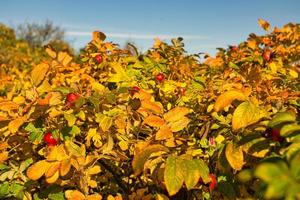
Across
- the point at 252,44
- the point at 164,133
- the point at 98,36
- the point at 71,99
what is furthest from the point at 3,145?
the point at 252,44

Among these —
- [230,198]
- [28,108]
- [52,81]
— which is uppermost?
[28,108]

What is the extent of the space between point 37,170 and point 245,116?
0.89 meters

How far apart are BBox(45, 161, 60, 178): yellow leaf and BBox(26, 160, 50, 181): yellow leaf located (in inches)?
0.8

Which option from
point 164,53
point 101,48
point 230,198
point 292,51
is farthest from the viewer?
point 292,51

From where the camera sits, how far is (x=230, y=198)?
72.0 inches

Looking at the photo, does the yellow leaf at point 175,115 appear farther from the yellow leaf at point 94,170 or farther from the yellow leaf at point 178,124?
the yellow leaf at point 94,170

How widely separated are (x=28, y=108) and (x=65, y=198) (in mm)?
494

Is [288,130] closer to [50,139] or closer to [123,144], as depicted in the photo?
[123,144]

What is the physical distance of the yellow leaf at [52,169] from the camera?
5.68ft

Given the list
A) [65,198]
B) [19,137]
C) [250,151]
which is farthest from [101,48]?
[250,151]

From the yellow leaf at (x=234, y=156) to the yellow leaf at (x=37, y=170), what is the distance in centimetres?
77

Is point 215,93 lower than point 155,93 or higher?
higher

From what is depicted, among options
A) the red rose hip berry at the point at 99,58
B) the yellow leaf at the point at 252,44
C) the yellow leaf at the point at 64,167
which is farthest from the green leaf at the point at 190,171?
the yellow leaf at the point at 252,44

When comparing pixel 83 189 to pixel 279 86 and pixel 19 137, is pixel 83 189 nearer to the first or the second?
pixel 19 137
